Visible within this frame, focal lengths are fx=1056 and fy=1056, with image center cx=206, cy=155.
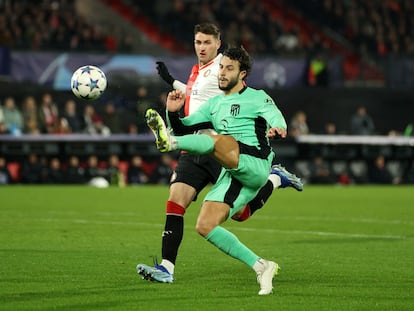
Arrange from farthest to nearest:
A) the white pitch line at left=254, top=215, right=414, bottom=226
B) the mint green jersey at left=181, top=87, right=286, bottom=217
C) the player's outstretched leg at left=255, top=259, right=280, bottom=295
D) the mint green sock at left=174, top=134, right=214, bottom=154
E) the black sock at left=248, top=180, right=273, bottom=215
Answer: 1. the white pitch line at left=254, top=215, right=414, bottom=226
2. the black sock at left=248, top=180, right=273, bottom=215
3. the mint green jersey at left=181, top=87, right=286, bottom=217
4. the player's outstretched leg at left=255, top=259, right=280, bottom=295
5. the mint green sock at left=174, top=134, right=214, bottom=154

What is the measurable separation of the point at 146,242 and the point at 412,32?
89.6 feet

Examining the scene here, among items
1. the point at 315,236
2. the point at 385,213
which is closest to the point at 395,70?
the point at 385,213

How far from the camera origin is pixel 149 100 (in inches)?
1155

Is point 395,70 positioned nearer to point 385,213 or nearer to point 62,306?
point 385,213

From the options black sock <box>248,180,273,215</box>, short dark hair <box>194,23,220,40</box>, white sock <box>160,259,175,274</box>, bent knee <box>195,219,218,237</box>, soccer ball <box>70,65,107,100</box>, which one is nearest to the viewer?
bent knee <box>195,219,218,237</box>

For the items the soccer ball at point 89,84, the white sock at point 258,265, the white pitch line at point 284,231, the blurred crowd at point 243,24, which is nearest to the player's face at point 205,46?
the soccer ball at point 89,84

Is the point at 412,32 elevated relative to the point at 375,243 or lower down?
elevated

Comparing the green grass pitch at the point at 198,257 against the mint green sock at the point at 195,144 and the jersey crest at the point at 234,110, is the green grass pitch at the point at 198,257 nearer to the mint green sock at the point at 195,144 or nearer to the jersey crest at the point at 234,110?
the mint green sock at the point at 195,144

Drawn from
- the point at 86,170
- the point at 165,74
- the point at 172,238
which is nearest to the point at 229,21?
the point at 86,170

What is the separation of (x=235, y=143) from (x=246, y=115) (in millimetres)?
316

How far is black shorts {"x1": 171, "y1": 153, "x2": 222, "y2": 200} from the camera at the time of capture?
9867 millimetres

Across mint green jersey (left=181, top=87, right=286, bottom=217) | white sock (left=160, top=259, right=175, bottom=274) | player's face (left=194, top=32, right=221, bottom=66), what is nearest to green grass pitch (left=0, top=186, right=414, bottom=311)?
→ white sock (left=160, top=259, right=175, bottom=274)

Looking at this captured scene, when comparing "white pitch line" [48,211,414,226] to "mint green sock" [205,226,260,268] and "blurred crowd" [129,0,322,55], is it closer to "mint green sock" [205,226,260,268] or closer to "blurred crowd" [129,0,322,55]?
"mint green sock" [205,226,260,268]

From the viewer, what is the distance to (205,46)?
33.3 feet
